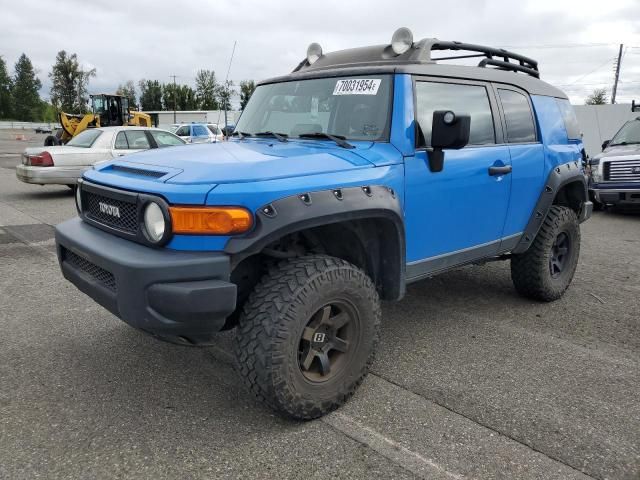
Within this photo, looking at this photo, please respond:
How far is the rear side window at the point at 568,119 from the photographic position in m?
4.76

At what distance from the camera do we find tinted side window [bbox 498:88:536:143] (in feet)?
13.3

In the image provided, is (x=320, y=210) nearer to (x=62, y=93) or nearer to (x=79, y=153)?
(x=79, y=153)

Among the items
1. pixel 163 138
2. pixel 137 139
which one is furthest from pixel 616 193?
pixel 137 139

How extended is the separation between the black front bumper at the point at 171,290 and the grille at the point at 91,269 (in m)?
0.05

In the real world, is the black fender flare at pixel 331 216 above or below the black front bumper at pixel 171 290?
above

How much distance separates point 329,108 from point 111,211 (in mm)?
1560

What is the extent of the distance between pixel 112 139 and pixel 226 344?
8.67 metres

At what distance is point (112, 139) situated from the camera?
11031mm

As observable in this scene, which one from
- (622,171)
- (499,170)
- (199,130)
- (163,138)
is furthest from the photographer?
(199,130)

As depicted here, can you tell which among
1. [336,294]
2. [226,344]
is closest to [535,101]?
[336,294]

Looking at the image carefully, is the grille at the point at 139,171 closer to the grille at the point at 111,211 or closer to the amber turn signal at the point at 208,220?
the grille at the point at 111,211

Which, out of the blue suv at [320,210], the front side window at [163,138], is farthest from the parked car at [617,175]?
the front side window at [163,138]

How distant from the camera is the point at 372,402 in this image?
298 centimetres

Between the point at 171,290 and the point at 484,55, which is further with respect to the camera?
the point at 484,55
